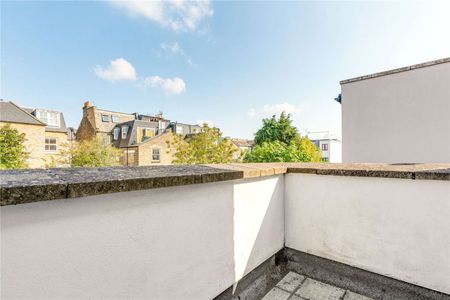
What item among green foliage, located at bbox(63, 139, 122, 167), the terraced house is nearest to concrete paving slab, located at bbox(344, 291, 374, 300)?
green foliage, located at bbox(63, 139, 122, 167)

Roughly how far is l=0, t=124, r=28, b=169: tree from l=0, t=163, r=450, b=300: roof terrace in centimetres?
1864

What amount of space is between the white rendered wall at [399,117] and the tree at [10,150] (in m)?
20.6

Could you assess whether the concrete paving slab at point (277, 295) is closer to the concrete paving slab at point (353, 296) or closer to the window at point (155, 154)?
the concrete paving slab at point (353, 296)

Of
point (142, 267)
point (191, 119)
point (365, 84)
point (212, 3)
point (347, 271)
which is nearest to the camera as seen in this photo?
point (142, 267)

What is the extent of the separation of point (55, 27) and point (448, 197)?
1429 cm

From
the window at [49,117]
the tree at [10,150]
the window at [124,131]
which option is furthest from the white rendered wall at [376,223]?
the window at [49,117]

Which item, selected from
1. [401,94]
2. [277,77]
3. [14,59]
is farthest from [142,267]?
[14,59]

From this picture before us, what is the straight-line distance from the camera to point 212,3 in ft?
27.6

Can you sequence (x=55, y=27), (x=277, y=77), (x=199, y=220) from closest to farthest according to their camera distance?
1. (x=199, y=220)
2. (x=55, y=27)
3. (x=277, y=77)

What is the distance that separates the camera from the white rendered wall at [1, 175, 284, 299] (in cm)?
102

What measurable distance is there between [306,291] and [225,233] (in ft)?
4.20

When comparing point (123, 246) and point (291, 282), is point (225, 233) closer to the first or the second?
point (123, 246)

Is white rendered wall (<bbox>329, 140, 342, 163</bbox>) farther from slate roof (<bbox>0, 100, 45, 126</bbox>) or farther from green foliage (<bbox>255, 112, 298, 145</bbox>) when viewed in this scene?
slate roof (<bbox>0, 100, 45, 126</bbox>)

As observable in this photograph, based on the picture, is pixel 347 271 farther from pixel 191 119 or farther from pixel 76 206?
pixel 191 119
